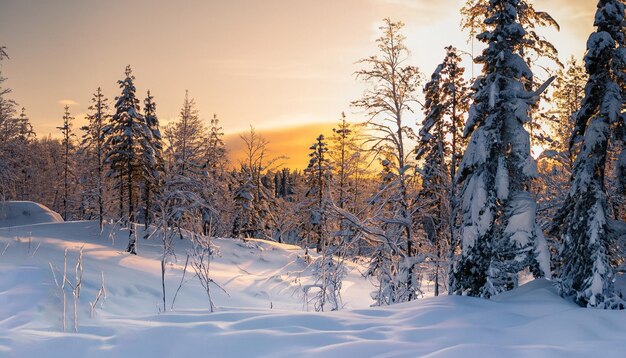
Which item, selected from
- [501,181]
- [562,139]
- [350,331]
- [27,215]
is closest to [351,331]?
[350,331]

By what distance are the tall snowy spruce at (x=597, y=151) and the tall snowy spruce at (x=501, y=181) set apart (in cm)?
85

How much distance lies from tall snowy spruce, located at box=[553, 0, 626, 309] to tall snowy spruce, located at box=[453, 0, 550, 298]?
849 millimetres

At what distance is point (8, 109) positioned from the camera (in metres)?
22.8

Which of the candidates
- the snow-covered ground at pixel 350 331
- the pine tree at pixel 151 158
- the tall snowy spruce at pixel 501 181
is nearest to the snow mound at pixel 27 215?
the pine tree at pixel 151 158

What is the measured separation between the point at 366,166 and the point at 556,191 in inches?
268

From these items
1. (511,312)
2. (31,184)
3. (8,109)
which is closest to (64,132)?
(31,184)

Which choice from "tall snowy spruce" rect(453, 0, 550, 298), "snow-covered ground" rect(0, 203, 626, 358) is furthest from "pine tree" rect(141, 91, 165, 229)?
"tall snowy spruce" rect(453, 0, 550, 298)

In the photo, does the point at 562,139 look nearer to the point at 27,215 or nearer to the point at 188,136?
the point at 188,136

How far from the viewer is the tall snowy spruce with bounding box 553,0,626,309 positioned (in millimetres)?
9016

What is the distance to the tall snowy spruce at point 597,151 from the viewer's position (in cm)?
902

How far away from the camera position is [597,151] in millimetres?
9578

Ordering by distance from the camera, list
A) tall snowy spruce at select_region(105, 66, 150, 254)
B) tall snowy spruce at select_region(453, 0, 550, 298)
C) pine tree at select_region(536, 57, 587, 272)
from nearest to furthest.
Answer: tall snowy spruce at select_region(453, 0, 550, 298)
pine tree at select_region(536, 57, 587, 272)
tall snowy spruce at select_region(105, 66, 150, 254)

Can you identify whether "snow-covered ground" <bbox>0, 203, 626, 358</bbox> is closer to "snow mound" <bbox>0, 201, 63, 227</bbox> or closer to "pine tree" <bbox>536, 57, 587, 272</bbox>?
"pine tree" <bbox>536, 57, 587, 272</bbox>

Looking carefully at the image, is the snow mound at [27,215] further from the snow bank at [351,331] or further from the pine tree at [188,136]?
the snow bank at [351,331]
